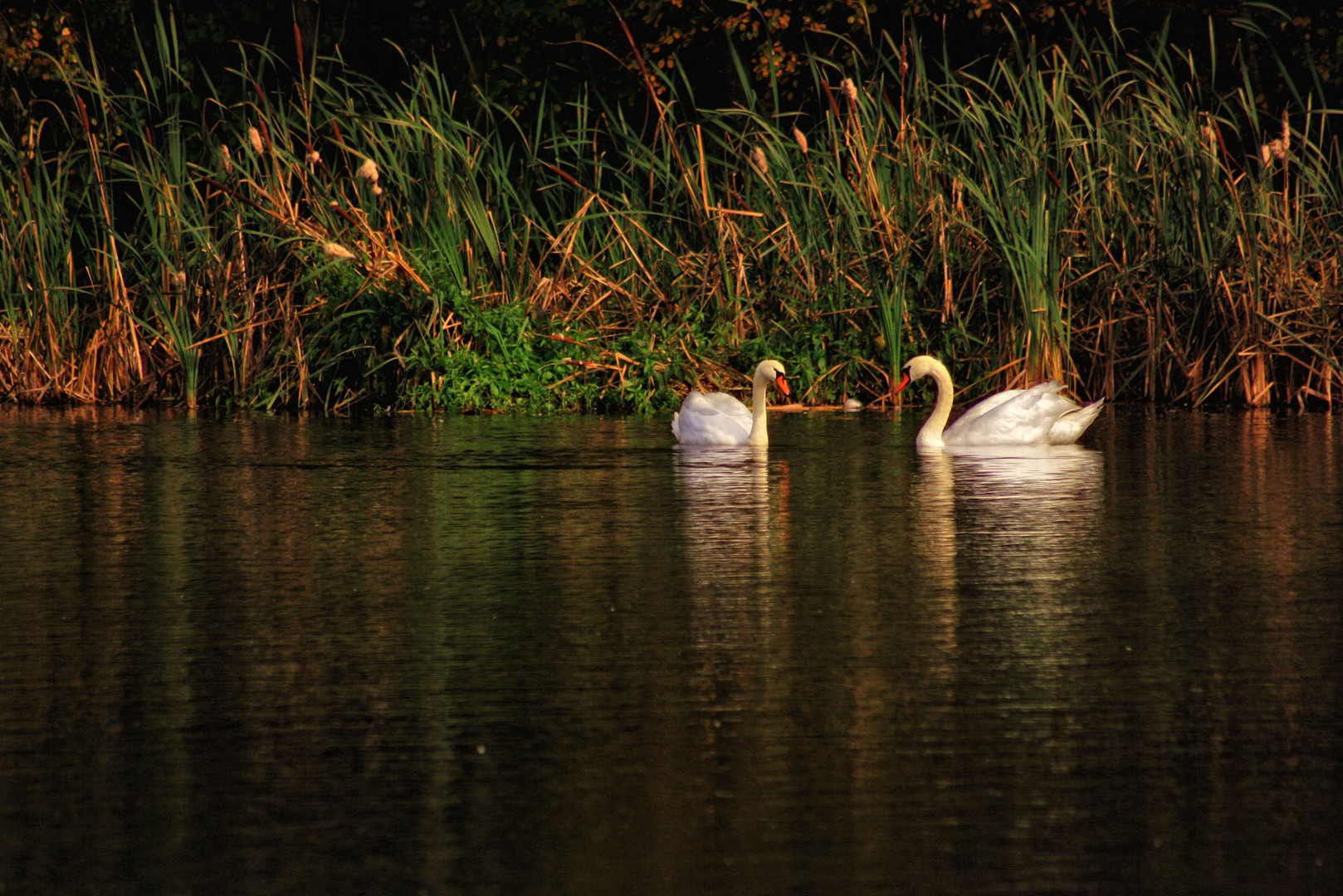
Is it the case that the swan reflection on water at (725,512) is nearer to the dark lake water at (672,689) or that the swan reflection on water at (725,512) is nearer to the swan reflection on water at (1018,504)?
the dark lake water at (672,689)

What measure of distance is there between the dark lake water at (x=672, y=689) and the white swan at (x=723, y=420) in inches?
96.7

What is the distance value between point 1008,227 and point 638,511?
6.76 m

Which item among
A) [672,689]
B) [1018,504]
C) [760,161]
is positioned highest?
[760,161]

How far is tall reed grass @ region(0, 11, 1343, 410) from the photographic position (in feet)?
49.3

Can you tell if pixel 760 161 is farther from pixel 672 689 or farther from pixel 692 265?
pixel 672 689

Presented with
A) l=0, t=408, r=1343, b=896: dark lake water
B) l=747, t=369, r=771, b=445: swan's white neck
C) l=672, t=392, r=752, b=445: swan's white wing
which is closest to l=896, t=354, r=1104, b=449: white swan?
l=747, t=369, r=771, b=445: swan's white neck

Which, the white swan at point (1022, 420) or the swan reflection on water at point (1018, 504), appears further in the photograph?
the white swan at point (1022, 420)

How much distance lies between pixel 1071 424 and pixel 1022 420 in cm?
29

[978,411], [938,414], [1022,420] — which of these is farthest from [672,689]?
[978,411]

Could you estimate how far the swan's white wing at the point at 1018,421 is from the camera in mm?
12289

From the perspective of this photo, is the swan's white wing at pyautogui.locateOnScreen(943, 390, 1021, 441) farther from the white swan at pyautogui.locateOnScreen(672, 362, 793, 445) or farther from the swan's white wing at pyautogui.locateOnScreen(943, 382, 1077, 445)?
the white swan at pyautogui.locateOnScreen(672, 362, 793, 445)

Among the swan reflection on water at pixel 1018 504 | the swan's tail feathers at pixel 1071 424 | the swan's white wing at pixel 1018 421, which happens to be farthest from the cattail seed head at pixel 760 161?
the swan's tail feathers at pixel 1071 424

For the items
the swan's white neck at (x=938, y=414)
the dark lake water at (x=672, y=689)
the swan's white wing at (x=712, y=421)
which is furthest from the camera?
the swan's white wing at (x=712, y=421)

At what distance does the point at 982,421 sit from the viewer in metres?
12.4
